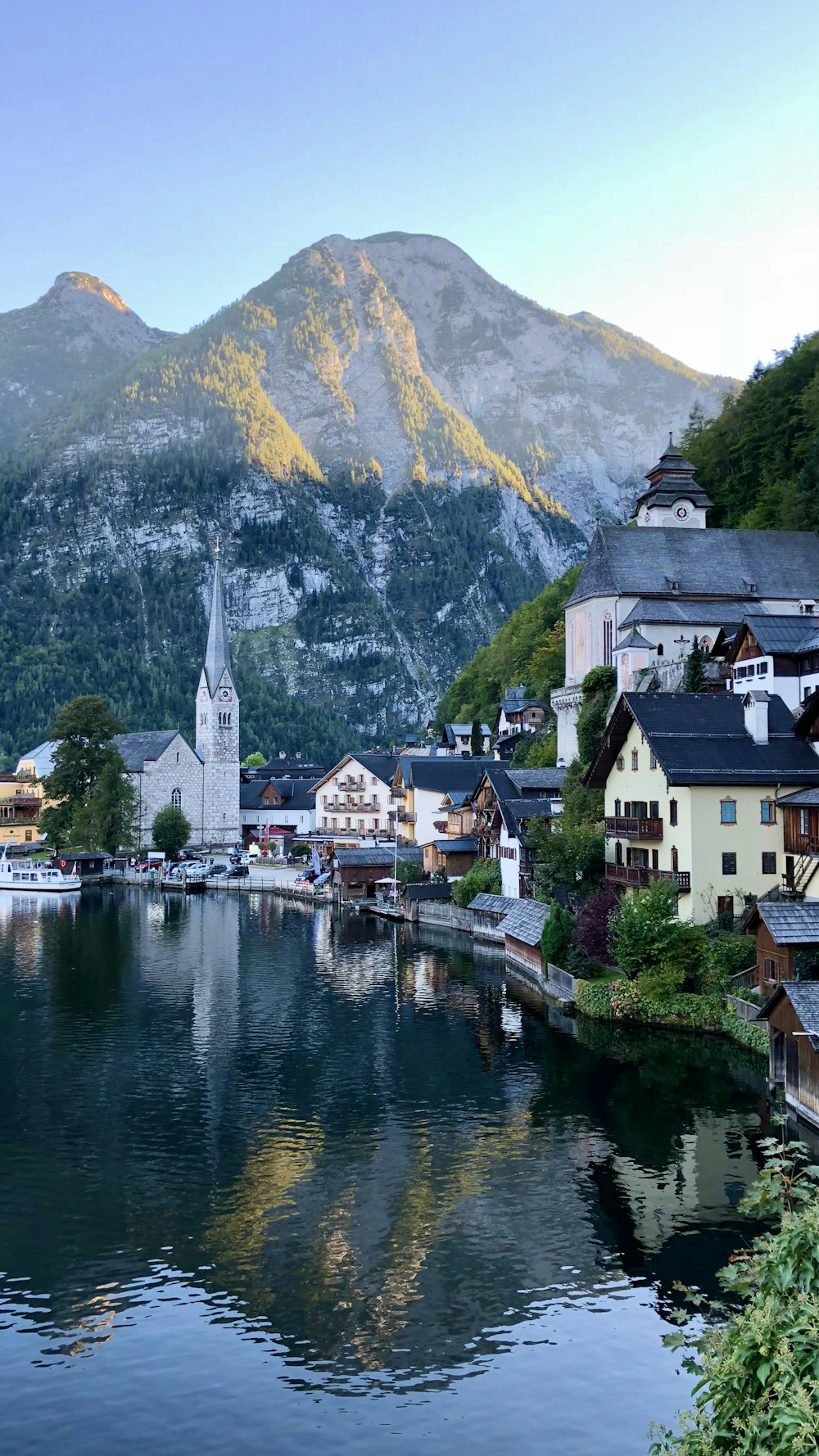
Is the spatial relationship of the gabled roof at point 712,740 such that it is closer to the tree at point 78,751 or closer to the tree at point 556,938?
the tree at point 556,938

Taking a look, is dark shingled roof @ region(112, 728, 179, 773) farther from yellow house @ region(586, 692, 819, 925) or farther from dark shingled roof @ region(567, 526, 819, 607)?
yellow house @ region(586, 692, 819, 925)

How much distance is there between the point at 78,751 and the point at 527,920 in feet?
266

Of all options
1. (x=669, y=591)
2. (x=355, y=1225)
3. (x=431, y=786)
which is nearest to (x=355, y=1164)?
(x=355, y=1225)

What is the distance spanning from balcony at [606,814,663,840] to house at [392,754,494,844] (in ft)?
124

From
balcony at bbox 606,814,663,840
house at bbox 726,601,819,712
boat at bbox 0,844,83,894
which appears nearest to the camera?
balcony at bbox 606,814,663,840

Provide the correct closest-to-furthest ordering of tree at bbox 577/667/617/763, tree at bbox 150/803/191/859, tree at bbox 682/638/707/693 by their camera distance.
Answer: tree at bbox 682/638/707/693
tree at bbox 577/667/617/763
tree at bbox 150/803/191/859

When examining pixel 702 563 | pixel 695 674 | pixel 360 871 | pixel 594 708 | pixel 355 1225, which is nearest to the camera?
pixel 355 1225

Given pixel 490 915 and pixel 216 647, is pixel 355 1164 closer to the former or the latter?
pixel 490 915

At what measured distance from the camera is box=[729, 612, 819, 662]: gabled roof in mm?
54406

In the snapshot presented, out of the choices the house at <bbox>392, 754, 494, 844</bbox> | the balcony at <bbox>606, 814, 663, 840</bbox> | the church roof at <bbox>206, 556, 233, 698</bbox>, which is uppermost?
the church roof at <bbox>206, 556, 233, 698</bbox>

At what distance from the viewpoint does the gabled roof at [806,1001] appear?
30.1m

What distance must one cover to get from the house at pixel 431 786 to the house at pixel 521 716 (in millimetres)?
5122

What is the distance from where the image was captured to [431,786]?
92.6 metres

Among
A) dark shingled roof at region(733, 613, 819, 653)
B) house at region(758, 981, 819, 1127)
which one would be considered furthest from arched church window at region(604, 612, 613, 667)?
house at region(758, 981, 819, 1127)
